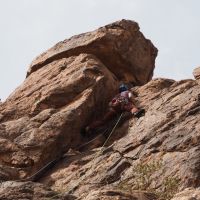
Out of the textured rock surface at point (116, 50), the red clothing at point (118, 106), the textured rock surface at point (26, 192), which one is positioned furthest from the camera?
the textured rock surface at point (116, 50)

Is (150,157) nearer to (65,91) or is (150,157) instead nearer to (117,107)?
(117,107)

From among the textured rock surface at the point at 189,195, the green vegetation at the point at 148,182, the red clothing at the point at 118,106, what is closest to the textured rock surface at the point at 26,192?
the green vegetation at the point at 148,182

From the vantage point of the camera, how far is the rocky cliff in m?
18.5

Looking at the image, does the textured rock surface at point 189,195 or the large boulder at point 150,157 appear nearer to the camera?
the textured rock surface at point 189,195

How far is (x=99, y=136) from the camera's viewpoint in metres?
24.4

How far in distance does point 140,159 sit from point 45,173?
449cm

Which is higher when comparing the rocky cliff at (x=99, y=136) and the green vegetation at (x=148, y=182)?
the rocky cliff at (x=99, y=136)

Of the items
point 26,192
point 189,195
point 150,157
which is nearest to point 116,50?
point 150,157

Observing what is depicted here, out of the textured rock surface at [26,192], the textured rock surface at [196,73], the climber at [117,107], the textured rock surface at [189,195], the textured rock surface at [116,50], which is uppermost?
the textured rock surface at [116,50]

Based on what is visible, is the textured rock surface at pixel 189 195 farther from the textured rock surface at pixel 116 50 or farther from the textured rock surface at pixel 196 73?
the textured rock surface at pixel 116 50

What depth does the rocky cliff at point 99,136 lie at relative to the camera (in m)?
18.5

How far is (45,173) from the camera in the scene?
73.7ft

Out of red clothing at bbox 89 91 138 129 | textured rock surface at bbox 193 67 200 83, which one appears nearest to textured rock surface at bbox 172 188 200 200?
red clothing at bbox 89 91 138 129

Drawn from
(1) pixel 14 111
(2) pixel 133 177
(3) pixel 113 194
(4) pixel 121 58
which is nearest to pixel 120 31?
(4) pixel 121 58
